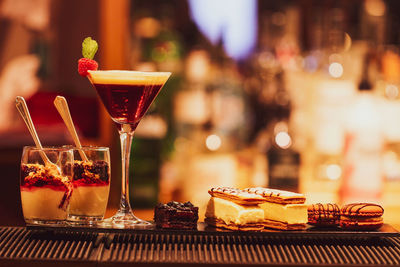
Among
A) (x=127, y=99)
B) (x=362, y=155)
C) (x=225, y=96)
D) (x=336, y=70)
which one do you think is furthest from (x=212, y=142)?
(x=127, y=99)

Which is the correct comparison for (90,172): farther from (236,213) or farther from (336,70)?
(336,70)

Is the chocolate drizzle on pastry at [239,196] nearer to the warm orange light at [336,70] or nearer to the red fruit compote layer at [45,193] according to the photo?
the red fruit compote layer at [45,193]

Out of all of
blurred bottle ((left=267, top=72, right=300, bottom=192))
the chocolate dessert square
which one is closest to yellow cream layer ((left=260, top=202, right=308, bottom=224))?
the chocolate dessert square

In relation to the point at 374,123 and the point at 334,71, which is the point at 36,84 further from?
the point at 374,123

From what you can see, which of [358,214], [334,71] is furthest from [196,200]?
[358,214]

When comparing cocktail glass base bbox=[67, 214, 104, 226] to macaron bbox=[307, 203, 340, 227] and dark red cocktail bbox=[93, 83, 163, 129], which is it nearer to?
dark red cocktail bbox=[93, 83, 163, 129]

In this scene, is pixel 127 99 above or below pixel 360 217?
above
